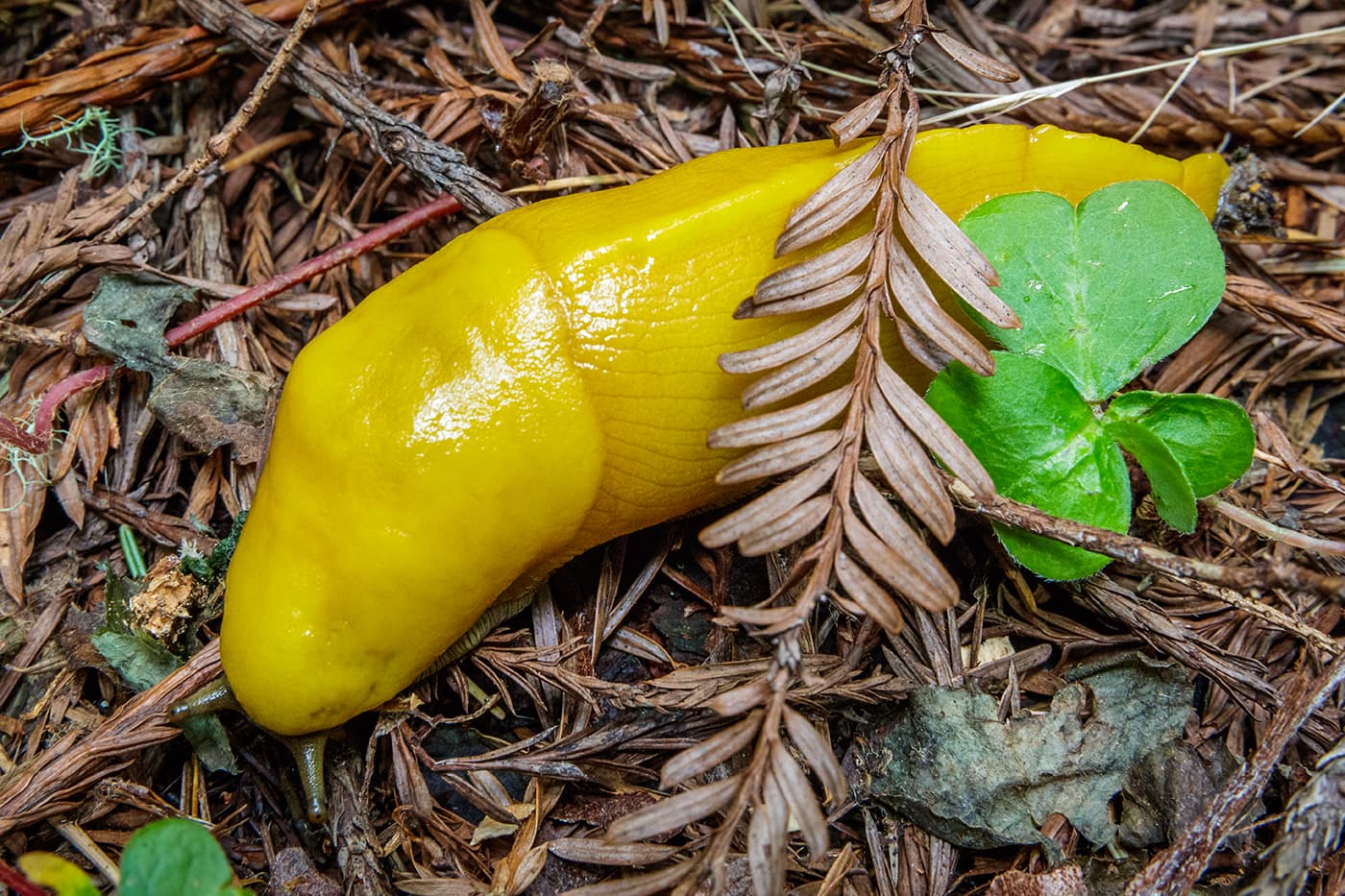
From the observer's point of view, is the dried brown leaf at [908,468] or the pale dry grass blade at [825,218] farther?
the pale dry grass blade at [825,218]

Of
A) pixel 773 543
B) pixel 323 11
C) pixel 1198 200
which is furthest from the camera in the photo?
pixel 323 11

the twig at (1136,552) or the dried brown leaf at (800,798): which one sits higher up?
the twig at (1136,552)

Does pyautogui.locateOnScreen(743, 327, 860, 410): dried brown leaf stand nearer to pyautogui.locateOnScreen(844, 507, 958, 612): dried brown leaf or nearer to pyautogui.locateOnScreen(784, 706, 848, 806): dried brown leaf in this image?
pyautogui.locateOnScreen(844, 507, 958, 612): dried brown leaf

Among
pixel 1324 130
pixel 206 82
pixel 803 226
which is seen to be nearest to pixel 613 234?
pixel 803 226

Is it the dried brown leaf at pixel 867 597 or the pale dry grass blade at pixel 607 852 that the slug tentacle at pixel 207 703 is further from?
the dried brown leaf at pixel 867 597

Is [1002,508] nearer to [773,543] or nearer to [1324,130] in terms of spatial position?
[773,543]

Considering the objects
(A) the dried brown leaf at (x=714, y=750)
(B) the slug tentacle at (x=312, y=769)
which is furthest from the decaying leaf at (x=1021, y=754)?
(B) the slug tentacle at (x=312, y=769)

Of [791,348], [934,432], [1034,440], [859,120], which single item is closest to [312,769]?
[791,348]
